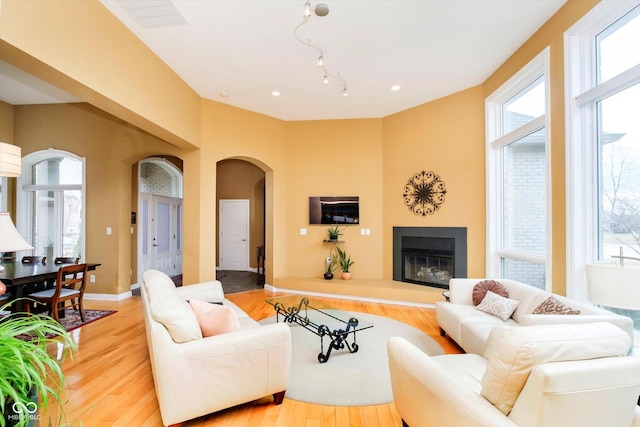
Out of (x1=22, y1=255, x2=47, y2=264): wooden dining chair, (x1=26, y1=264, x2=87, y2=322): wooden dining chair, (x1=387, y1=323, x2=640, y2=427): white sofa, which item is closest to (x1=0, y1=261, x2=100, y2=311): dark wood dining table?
(x1=26, y1=264, x2=87, y2=322): wooden dining chair

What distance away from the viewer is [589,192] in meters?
2.75

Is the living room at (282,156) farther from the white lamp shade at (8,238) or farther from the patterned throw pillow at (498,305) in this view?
the white lamp shade at (8,238)

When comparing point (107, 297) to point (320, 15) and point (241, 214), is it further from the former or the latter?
point (320, 15)

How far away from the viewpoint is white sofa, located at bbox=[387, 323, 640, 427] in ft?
3.96

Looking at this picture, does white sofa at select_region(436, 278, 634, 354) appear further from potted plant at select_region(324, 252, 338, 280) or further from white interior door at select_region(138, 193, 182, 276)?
white interior door at select_region(138, 193, 182, 276)

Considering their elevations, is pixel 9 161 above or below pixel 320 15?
below

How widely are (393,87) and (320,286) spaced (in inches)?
137

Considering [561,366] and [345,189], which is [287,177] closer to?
[345,189]

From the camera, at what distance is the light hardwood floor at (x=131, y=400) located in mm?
2066

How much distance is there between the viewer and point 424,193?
5137 mm

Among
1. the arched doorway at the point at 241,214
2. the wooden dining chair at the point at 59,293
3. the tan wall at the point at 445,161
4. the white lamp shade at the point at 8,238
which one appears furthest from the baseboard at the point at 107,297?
the tan wall at the point at 445,161

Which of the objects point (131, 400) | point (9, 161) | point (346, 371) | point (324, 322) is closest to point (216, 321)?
point (131, 400)

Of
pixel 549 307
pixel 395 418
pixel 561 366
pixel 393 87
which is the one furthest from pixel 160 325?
pixel 393 87

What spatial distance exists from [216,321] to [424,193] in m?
4.01
